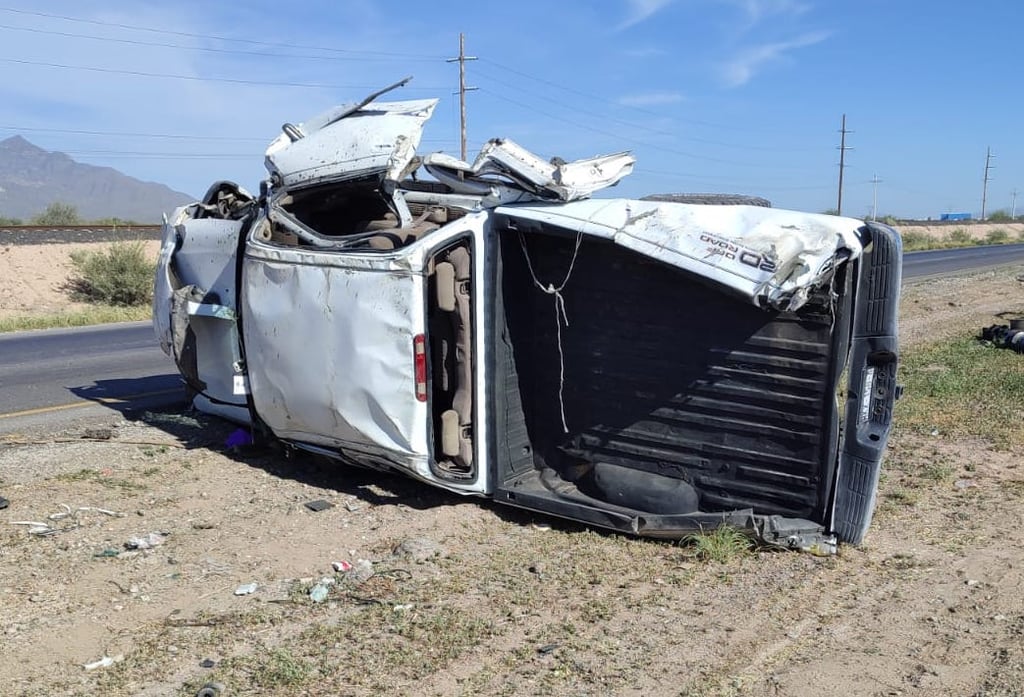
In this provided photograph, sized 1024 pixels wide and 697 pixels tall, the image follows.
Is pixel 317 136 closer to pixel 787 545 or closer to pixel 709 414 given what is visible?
pixel 709 414

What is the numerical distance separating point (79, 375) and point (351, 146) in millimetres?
6618

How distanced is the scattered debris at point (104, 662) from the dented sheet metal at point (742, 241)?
2911 mm

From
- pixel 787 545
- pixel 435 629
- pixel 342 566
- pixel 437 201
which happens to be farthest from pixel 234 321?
pixel 787 545

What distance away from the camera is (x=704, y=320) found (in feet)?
15.4

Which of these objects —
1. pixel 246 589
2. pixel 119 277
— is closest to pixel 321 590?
pixel 246 589

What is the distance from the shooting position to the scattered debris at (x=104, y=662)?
364 cm

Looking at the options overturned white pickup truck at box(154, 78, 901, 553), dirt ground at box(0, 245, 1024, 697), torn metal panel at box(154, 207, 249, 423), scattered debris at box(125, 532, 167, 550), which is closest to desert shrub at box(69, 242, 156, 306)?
torn metal panel at box(154, 207, 249, 423)

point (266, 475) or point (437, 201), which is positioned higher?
point (437, 201)

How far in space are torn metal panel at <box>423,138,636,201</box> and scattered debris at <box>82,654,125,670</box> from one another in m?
3.01

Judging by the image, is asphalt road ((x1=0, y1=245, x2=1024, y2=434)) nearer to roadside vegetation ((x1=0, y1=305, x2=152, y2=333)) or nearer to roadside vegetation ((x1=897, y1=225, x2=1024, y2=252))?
roadside vegetation ((x1=0, y1=305, x2=152, y2=333))

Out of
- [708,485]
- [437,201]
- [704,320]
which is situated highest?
[437,201]

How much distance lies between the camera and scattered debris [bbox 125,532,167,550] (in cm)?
489

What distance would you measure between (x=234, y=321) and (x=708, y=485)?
11.1 feet

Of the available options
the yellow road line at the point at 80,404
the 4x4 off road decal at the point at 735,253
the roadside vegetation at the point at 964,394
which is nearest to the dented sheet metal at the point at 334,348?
the 4x4 off road decal at the point at 735,253
